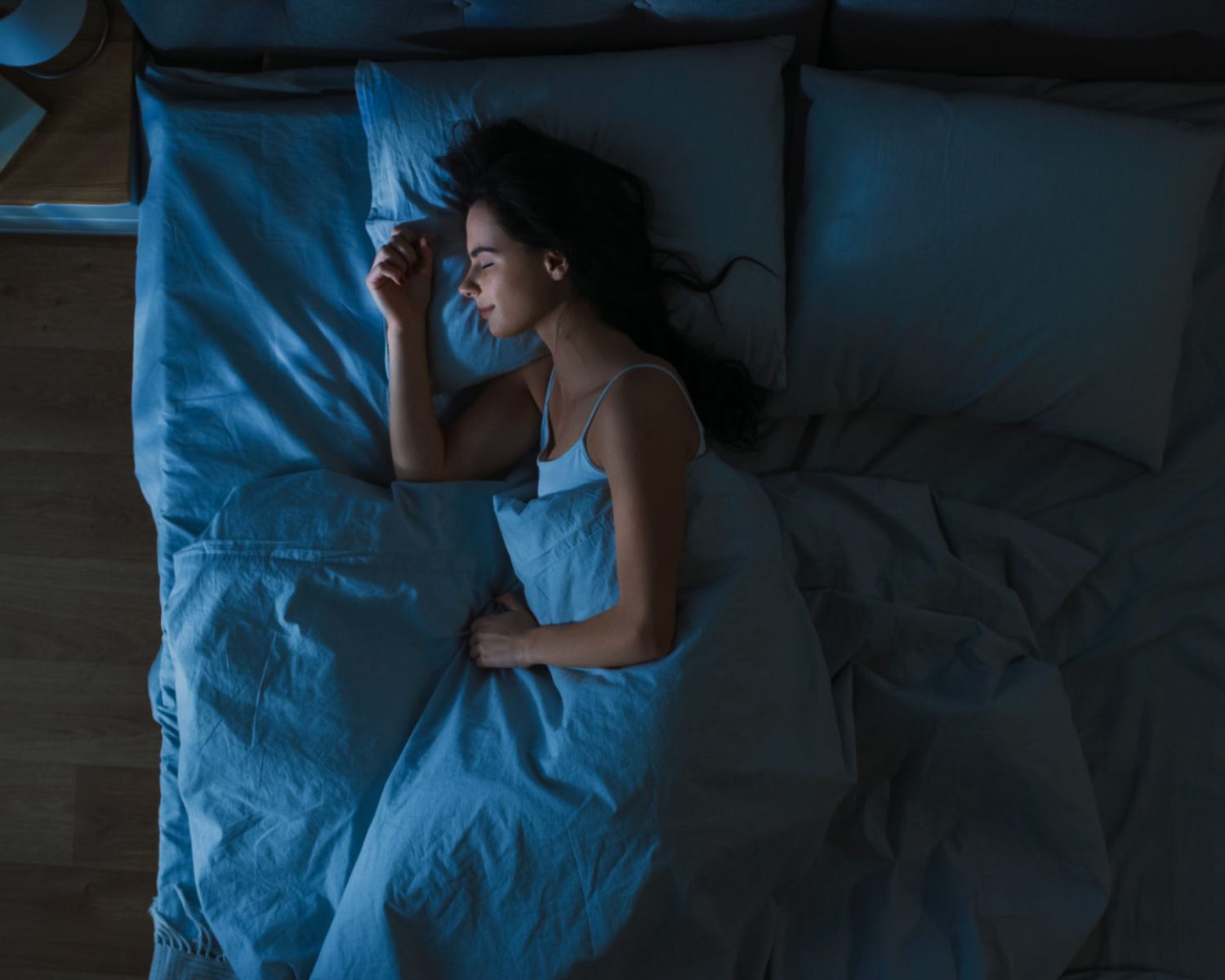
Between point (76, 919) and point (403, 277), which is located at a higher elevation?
point (403, 277)

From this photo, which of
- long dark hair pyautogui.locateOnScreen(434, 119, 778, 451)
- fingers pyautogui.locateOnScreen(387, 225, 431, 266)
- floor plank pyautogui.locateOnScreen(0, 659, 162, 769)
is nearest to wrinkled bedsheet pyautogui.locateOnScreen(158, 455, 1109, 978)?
long dark hair pyautogui.locateOnScreen(434, 119, 778, 451)

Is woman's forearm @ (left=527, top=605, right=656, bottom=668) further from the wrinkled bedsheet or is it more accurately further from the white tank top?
the white tank top

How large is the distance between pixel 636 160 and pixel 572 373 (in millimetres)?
299

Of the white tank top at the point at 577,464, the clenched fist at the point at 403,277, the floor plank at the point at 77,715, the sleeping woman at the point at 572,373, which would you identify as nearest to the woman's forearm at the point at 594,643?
the sleeping woman at the point at 572,373

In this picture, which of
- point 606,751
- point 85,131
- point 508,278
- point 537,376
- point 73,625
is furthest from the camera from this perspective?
point 73,625

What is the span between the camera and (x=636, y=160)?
50.7 inches

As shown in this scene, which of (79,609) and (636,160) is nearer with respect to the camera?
(636,160)

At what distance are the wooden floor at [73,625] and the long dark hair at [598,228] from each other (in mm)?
858

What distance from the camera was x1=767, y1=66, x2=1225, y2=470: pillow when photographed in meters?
1.28

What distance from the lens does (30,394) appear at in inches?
69.1

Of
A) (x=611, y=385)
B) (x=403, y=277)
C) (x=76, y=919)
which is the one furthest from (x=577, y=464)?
(x=76, y=919)

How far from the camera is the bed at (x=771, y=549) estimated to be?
1.09m

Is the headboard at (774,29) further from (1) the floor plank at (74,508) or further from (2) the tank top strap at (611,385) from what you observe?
(1) the floor plank at (74,508)

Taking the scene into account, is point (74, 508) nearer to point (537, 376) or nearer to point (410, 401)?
point (410, 401)
